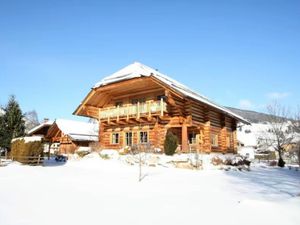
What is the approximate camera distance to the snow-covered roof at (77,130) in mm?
41669

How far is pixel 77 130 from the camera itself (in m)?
44.0

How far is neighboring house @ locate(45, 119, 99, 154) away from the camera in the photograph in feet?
136

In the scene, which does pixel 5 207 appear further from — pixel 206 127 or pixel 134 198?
pixel 206 127

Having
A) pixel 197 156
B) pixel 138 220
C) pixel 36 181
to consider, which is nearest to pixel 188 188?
pixel 138 220

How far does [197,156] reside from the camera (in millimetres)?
21234

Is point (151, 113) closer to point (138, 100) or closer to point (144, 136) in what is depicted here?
point (144, 136)

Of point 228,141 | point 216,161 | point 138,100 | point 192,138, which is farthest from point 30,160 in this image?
point 228,141

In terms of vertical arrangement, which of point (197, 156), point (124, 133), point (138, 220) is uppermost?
point (124, 133)

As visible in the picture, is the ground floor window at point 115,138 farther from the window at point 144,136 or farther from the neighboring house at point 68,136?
the neighboring house at point 68,136

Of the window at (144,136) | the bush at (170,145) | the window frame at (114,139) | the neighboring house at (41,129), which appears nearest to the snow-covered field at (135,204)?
the bush at (170,145)

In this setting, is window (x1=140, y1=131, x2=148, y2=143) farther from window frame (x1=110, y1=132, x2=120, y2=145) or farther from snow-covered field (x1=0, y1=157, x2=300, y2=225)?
snow-covered field (x1=0, y1=157, x2=300, y2=225)

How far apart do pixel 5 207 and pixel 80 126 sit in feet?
126

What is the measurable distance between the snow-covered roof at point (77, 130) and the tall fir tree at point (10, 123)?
37.7 ft

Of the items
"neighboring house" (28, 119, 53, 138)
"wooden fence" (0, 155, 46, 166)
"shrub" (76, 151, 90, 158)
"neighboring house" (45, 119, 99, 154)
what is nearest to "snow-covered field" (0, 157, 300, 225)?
"wooden fence" (0, 155, 46, 166)
